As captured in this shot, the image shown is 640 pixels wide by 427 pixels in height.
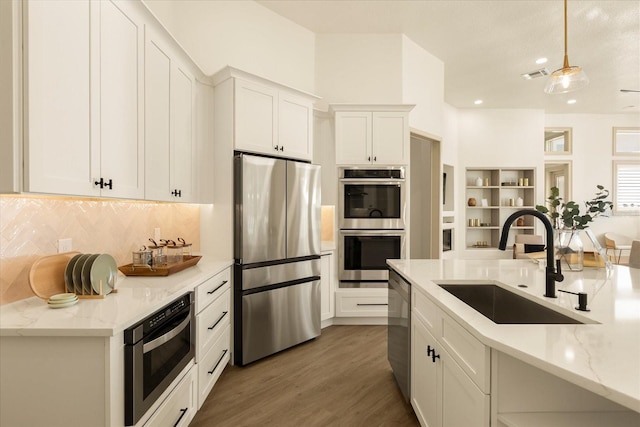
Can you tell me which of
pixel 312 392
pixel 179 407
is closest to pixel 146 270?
pixel 179 407

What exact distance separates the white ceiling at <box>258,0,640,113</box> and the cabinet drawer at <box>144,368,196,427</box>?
3801 millimetres

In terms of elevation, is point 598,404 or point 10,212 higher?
point 10,212

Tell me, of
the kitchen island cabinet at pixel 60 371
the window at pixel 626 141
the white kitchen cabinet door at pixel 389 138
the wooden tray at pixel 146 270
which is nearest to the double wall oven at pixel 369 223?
the white kitchen cabinet door at pixel 389 138

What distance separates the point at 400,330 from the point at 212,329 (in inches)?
53.3

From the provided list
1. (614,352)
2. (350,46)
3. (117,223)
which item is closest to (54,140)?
(117,223)

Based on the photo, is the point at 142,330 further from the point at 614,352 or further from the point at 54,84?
the point at 614,352

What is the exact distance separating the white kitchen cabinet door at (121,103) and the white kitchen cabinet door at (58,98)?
0.36 ft

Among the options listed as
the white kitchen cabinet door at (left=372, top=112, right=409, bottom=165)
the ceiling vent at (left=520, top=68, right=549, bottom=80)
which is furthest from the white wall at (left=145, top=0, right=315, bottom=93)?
the ceiling vent at (left=520, top=68, right=549, bottom=80)

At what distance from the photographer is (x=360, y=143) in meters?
4.04

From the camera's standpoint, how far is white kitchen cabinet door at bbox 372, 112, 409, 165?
13.3ft

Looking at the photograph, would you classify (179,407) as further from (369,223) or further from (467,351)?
(369,223)

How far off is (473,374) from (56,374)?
1597mm

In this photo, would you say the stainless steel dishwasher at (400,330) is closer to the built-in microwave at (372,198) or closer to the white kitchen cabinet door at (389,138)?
the built-in microwave at (372,198)

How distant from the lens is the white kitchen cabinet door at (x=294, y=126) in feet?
11.0
